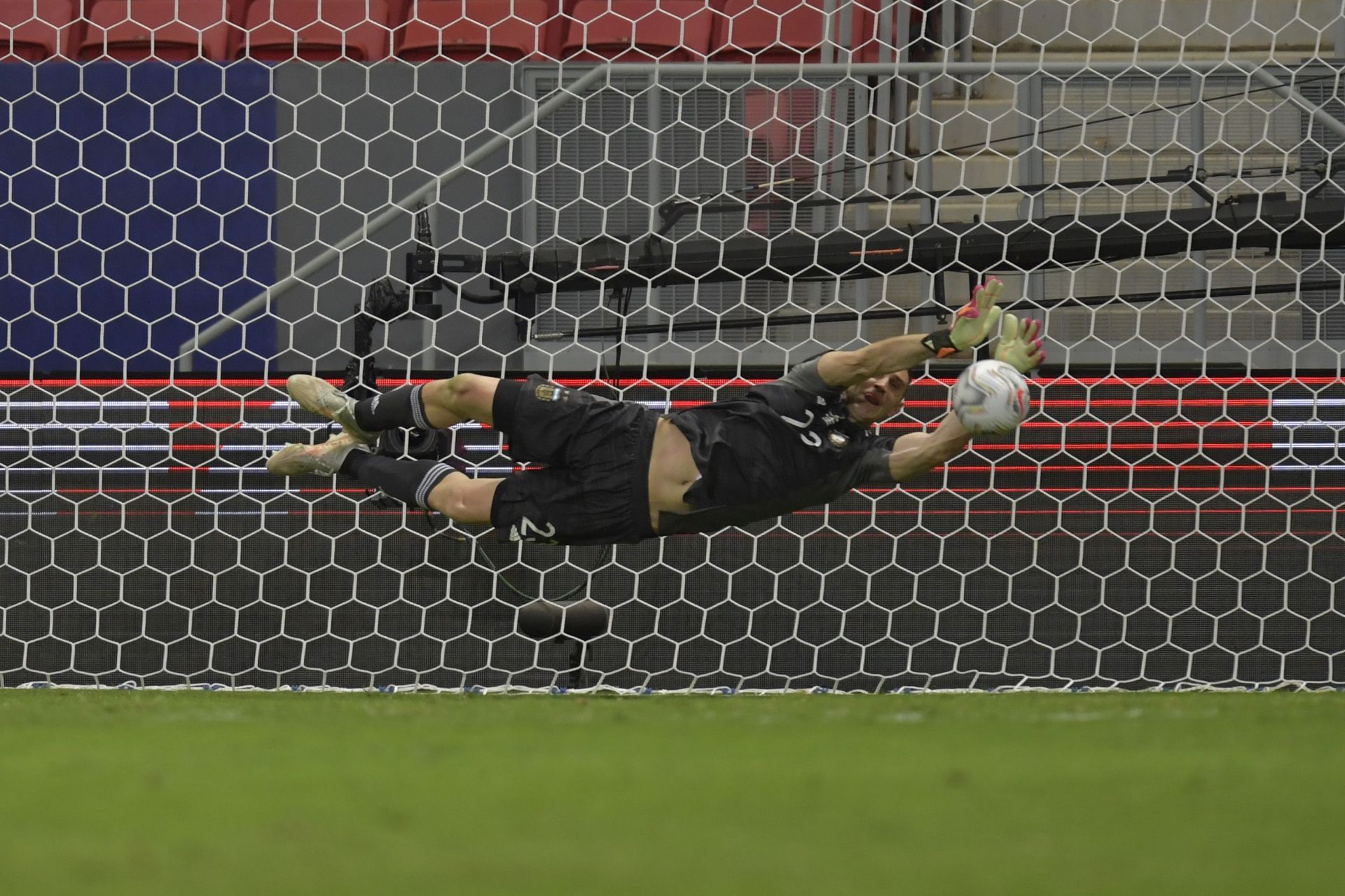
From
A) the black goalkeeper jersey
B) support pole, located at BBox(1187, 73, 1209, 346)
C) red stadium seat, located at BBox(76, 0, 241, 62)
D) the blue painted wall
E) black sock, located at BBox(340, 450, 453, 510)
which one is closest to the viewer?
the black goalkeeper jersey

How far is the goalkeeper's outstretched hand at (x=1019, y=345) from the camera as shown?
4289 mm

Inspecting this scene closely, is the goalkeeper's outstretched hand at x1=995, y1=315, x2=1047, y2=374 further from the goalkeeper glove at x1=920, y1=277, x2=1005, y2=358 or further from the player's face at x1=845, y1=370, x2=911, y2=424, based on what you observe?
the player's face at x1=845, y1=370, x2=911, y2=424

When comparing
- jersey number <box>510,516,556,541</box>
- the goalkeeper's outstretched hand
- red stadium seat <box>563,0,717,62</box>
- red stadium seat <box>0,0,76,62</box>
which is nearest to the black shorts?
jersey number <box>510,516,556,541</box>

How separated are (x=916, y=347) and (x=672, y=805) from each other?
7.79ft

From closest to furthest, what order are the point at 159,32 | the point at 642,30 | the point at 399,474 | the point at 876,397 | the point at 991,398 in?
the point at 991,398 → the point at 876,397 → the point at 399,474 → the point at 159,32 → the point at 642,30

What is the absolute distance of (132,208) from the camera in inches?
265

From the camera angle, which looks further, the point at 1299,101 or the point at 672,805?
the point at 1299,101

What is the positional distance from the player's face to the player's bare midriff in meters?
0.49

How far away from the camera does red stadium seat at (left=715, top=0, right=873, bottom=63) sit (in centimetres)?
771

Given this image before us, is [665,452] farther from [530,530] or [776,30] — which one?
[776,30]

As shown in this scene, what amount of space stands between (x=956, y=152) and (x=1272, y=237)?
5.03ft

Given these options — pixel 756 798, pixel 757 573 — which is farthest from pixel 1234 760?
pixel 757 573

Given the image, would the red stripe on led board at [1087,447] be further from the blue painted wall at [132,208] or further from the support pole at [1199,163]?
the blue painted wall at [132,208]

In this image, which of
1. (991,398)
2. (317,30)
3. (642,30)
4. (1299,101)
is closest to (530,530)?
(991,398)
